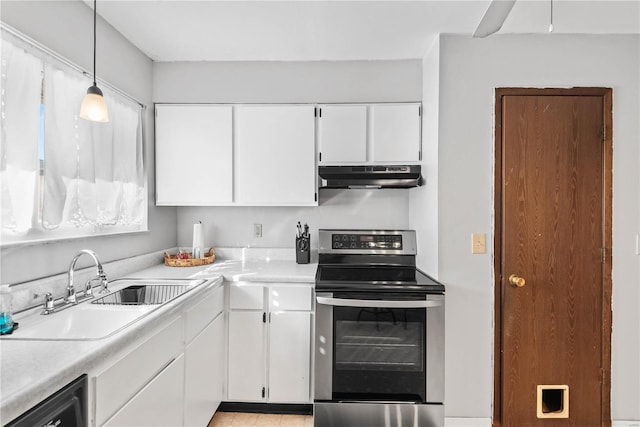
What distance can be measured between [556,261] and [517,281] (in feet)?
0.88

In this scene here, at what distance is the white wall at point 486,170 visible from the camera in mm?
2205

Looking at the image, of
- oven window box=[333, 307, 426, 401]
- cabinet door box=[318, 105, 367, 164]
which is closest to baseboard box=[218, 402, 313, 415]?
oven window box=[333, 307, 426, 401]

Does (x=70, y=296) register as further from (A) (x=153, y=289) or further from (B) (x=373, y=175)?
(B) (x=373, y=175)

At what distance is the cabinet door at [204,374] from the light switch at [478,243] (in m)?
1.62

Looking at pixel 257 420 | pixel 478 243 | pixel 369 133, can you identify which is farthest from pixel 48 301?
pixel 478 243

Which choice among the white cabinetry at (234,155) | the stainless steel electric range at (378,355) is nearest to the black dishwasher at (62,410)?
the stainless steel electric range at (378,355)

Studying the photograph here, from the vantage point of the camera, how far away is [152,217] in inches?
106

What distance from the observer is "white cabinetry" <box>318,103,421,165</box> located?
8.66 feet

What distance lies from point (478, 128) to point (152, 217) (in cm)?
231

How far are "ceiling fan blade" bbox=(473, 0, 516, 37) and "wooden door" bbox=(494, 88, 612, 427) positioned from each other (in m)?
1.12

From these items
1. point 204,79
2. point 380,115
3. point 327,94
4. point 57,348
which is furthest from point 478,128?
point 57,348

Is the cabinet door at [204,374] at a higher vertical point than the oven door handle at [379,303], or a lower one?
lower

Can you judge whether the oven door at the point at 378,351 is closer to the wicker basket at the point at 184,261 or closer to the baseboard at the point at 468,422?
the baseboard at the point at 468,422

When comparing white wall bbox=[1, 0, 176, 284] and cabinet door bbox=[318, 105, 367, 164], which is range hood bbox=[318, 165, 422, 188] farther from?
white wall bbox=[1, 0, 176, 284]
